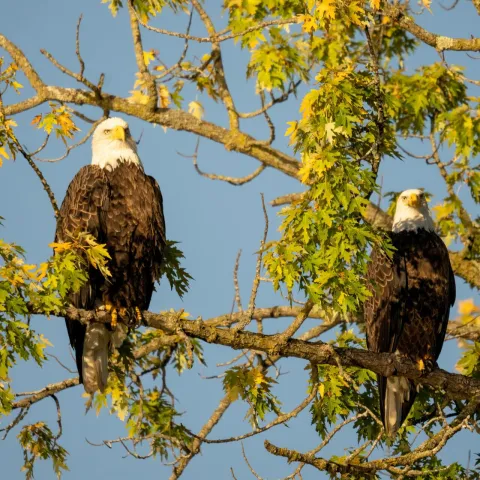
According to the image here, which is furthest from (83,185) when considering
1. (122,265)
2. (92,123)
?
(92,123)

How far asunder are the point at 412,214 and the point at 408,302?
0.79 metres

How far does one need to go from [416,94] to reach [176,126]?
2.46 metres

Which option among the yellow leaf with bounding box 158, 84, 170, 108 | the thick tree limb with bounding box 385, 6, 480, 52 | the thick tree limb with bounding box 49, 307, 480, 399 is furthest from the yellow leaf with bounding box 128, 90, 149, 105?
the thick tree limb with bounding box 49, 307, 480, 399

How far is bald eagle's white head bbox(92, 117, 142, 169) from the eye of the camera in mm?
7105

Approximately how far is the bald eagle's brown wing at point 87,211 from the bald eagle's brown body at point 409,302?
2156mm

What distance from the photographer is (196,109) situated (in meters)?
10.2

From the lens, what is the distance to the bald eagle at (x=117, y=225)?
6.77 meters

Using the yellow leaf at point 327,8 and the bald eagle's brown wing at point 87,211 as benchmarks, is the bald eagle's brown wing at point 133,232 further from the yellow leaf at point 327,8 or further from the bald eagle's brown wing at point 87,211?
the yellow leaf at point 327,8

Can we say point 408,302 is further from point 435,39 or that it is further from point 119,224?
point 119,224

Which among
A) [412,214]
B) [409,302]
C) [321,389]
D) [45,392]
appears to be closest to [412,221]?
[412,214]

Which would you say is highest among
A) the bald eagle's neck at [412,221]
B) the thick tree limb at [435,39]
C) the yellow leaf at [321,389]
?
the thick tree limb at [435,39]

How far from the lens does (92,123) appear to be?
30.3ft

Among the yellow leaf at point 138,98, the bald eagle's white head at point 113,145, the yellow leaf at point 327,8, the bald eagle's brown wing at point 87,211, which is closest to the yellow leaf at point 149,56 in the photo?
the yellow leaf at point 138,98

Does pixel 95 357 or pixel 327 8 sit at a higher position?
pixel 327 8
